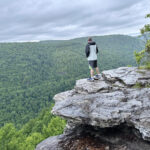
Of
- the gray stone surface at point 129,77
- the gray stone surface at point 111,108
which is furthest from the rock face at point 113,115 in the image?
the gray stone surface at point 129,77

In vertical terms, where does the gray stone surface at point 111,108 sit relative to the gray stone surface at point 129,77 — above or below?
below

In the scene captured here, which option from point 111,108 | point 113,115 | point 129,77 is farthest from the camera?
point 129,77

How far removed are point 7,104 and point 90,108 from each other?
4922 inches

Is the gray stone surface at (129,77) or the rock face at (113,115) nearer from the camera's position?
the rock face at (113,115)

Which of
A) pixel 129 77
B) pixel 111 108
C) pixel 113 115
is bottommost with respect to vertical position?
pixel 113 115

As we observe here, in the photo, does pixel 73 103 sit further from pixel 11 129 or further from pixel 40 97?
pixel 40 97

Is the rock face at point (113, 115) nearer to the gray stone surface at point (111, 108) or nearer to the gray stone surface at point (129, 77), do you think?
the gray stone surface at point (111, 108)

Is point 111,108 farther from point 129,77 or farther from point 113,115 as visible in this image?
point 129,77

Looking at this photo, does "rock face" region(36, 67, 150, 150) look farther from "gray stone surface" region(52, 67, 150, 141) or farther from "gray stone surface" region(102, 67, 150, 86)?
"gray stone surface" region(102, 67, 150, 86)

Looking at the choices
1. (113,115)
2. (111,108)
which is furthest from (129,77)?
(113,115)

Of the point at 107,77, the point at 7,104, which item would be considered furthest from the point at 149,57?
the point at 7,104

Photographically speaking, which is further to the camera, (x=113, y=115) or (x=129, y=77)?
(x=129, y=77)

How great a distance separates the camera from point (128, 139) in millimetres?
7527

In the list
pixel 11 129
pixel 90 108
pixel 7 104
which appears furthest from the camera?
pixel 7 104
